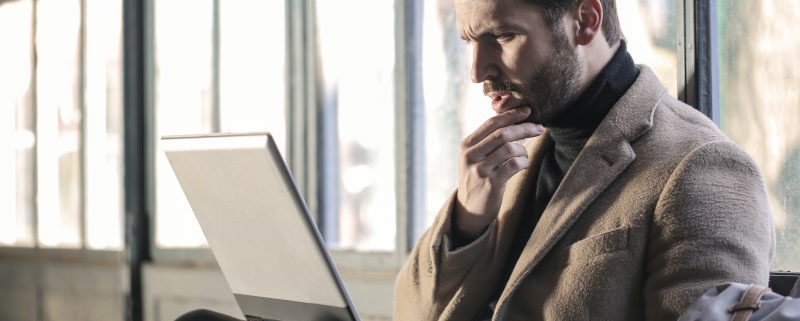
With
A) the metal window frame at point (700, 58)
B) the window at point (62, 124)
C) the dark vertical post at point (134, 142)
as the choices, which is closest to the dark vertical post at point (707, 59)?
the metal window frame at point (700, 58)

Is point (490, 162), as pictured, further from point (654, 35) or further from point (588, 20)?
point (654, 35)

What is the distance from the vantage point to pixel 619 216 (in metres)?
1.51

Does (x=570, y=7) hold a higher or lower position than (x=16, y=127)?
higher

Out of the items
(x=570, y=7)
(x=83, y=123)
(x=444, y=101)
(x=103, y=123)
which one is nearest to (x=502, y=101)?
(x=570, y=7)

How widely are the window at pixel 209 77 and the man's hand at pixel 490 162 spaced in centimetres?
199

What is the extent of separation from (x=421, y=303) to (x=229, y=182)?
1.75 feet

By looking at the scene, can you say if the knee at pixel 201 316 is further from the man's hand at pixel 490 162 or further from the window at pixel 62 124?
the window at pixel 62 124

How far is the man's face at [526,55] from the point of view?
5.44ft

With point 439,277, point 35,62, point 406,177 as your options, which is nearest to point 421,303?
point 439,277

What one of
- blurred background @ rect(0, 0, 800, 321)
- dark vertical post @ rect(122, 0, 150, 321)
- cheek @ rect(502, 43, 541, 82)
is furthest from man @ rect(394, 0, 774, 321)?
dark vertical post @ rect(122, 0, 150, 321)

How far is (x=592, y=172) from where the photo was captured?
62.4 inches

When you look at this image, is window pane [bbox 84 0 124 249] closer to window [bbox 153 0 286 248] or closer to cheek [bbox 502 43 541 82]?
window [bbox 153 0 286 248]

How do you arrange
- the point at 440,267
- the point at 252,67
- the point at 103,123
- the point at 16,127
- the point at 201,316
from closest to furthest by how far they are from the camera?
1. the point at 440,267
2. the point at 201,316
3. the point at 252,67
4. the point at 103,123
5. the point at 16,127

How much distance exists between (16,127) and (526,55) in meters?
4.85
